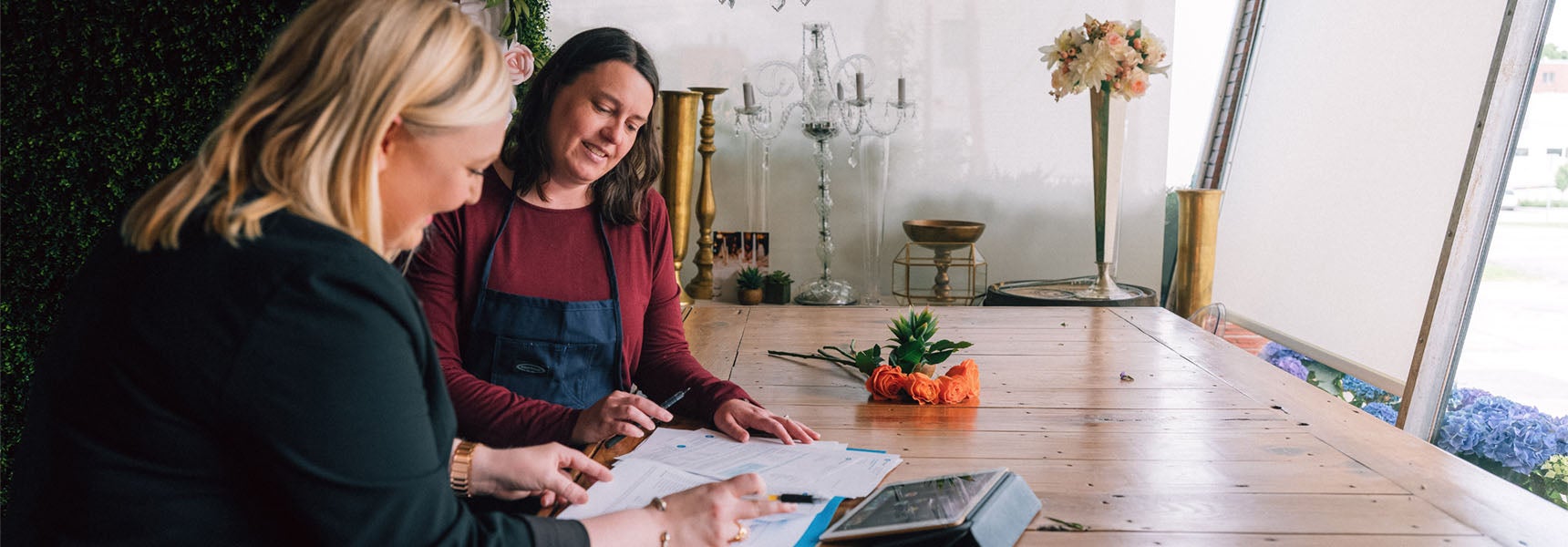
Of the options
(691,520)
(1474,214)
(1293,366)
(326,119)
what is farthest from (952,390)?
(1293,366)

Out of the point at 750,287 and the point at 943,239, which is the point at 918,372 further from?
the point at 750,287

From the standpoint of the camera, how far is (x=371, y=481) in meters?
0.92

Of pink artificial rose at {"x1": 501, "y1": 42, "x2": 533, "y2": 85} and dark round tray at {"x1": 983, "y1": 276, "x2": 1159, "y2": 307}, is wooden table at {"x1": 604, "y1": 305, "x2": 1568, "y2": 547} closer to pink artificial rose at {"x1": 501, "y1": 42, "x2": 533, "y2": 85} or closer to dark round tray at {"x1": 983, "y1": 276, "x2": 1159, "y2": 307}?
pink artificial rose at {"x1": 501, "y1": 42, "x2": 533, "y2": 85}

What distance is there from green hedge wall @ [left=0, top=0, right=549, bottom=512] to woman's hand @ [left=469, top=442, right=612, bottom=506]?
1362 millimetres

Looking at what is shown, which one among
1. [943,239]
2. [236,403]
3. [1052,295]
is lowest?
[1052,295]

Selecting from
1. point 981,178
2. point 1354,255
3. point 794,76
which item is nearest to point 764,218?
point 794,76

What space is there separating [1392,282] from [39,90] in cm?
390

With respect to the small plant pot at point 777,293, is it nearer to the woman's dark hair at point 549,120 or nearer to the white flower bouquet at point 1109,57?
the white flower bouquet at point 1109,57

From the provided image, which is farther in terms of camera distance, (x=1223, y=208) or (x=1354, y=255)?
(x=1223, y=208)

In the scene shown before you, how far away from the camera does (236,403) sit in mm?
875

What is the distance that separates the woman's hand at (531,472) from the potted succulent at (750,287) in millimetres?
3608

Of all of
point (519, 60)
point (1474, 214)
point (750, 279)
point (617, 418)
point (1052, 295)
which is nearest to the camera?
point (617, 418)

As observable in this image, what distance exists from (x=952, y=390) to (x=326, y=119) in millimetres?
1265

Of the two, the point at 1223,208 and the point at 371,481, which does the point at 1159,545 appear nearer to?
the point at 371,481
